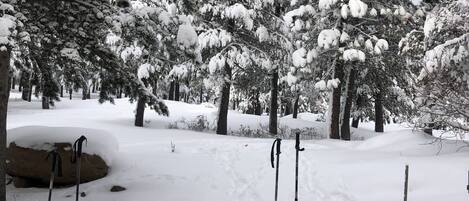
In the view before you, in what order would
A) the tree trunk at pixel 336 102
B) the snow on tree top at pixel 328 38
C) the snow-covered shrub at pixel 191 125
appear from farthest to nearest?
the snow-covered shrub at pixel 191 125
the tree trunk at pixel 336 102
the snow on tree top at pixel 328 38

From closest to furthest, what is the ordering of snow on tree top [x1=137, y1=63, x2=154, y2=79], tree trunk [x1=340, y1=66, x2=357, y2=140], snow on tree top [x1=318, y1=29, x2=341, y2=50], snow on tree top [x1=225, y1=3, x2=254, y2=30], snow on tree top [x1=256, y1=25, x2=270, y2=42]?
snow on tree top [x1=318, y1=29, x2=341, y2=50], snow on tree top [x1=137, y1=63, x2=154, y2=79], snow on tree top [x1=225, y1=3, x2=254, y2=30], snow on tree top [x1=256, y1=25, x2=270, y2=42], tree trunk [x1=340, y1=66, x2=357, y2=140]

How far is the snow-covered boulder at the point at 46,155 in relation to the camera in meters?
8.98

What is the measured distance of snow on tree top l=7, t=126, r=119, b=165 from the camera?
9086 millimetres

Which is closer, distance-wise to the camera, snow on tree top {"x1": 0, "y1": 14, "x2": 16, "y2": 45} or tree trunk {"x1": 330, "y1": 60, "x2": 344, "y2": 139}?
snow on tree top {"x1": 0, "y1": 14, "x2": 16, "y2": 45}

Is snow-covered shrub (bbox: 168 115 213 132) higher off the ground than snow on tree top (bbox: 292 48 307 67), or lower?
lower

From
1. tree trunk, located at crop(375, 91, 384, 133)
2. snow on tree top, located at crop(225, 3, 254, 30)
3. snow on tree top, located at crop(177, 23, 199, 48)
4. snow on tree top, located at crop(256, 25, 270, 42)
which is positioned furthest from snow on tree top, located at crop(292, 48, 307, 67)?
snow on tree top, located at crop(177, 23, 199, 48)

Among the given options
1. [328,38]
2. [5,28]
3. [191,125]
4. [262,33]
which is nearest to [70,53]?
[5,28]

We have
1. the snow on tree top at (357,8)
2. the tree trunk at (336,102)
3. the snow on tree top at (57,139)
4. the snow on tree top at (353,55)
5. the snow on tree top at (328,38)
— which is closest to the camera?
the snow on tree top at (57,139)

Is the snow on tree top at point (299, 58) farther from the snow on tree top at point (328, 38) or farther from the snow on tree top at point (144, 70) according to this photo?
the snow on tree top at point (144, 70)

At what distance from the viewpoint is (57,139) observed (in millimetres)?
9172

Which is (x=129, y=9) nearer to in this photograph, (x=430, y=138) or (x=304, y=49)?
(x=430, y=138)

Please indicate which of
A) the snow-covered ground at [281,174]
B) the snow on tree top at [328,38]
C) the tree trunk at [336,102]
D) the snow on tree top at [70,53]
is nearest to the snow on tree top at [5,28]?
the snow on tree top at [70,53]

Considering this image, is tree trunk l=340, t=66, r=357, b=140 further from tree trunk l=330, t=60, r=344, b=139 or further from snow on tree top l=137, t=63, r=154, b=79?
snow on tree top l=137, t=63, r=154, b=79

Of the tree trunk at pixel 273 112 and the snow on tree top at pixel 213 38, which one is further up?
the snow on tree top at pixel 213 38
